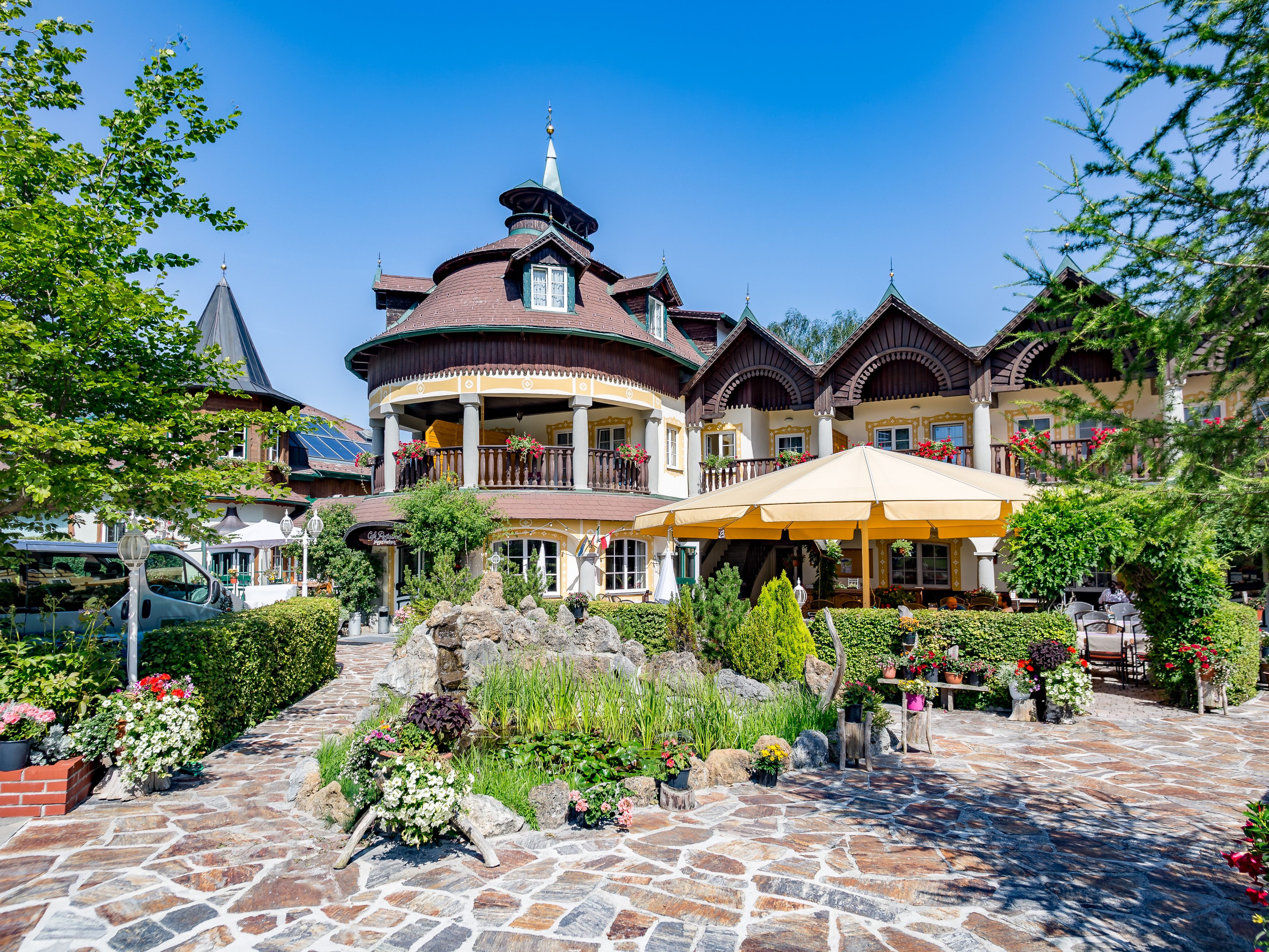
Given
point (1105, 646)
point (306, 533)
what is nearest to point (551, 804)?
point (1105, 646)

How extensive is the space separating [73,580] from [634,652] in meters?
7.39

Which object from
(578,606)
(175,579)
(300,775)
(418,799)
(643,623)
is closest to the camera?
(418,799)

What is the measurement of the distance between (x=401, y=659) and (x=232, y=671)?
205 centimetres

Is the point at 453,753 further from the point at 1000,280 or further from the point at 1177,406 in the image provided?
the point at 1177,406

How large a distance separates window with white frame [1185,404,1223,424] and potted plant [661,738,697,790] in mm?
4370

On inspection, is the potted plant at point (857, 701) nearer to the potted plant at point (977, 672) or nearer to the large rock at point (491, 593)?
the potted plant at point (977, 672)

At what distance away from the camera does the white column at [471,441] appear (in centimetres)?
1897

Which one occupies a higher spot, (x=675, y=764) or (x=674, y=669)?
(x=674, y=669)

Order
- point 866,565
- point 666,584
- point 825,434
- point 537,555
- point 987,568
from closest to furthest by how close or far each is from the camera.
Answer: point 866,565
point 666,584
point 987,568
point 537,555
point 825,434

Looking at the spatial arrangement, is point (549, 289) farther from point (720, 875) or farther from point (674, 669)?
point (720, 875)

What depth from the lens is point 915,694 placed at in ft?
26.1

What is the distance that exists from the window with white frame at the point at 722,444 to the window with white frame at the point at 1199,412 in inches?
703

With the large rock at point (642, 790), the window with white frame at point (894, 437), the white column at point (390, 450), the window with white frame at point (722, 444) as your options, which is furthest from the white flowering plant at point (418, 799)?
the window with white frame at point (894, 437)

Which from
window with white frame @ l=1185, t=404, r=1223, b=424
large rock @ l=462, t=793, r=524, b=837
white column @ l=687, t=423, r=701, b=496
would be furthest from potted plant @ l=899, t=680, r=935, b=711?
white column @ l=687, t=423, r=701, b=496
